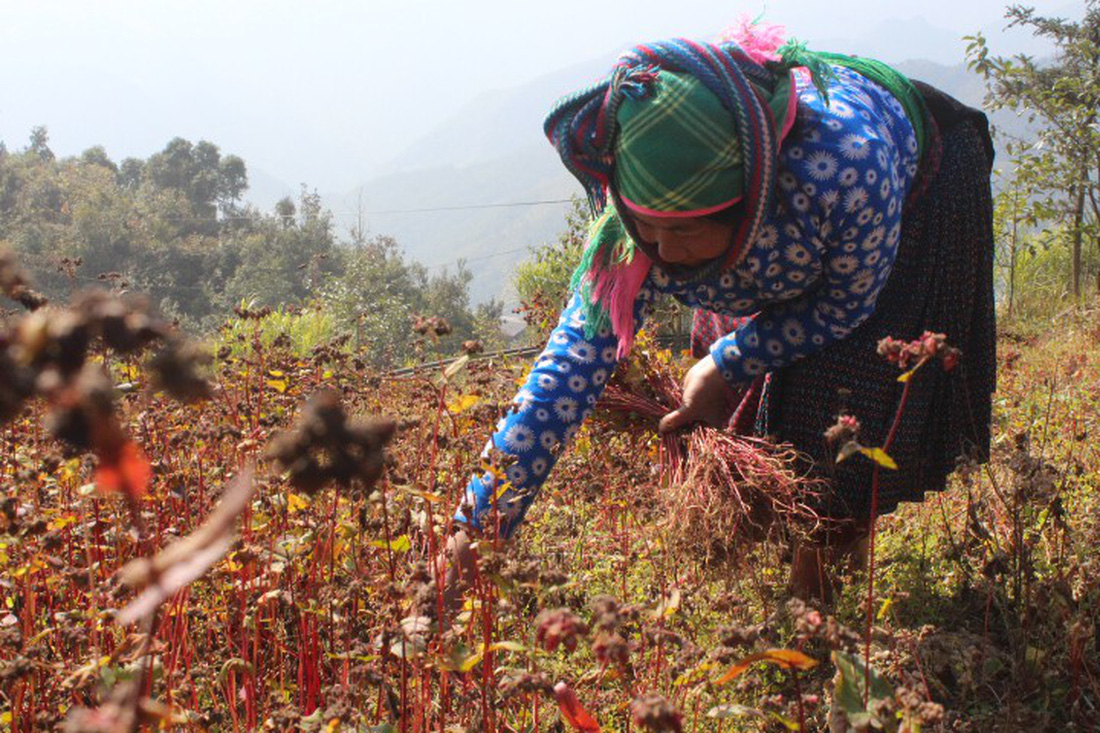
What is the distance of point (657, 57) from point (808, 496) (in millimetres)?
1140

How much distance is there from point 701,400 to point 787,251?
58cm

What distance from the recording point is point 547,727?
6.67ft

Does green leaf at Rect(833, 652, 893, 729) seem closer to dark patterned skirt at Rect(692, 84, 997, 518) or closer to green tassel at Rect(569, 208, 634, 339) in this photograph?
dark patterned skirt at Rect(692, 84, 997, 518)

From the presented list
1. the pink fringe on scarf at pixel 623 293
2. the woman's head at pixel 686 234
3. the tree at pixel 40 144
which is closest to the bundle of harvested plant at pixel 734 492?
the pink fringe on scarf at pixel 623 293

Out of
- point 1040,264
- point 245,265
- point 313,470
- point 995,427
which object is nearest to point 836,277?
point 313,470

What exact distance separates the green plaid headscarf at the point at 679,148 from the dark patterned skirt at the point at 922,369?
64cm

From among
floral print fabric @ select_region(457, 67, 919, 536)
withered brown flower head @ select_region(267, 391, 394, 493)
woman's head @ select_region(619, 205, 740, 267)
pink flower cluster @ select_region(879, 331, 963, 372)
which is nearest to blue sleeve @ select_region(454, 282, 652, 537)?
floral print fabric @ select_region(457, 67, 919, 536)

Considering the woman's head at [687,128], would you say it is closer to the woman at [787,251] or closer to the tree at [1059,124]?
the woman at [787,251]

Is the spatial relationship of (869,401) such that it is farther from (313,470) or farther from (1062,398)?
(1062,398)

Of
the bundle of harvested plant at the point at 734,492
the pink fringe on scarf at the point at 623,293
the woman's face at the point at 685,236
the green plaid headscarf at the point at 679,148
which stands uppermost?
the green plaid headscarf at the point at 679,148

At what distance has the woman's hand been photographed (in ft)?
8.16

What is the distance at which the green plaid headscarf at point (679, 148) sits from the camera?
1805mm

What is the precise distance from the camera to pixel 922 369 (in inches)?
91.3

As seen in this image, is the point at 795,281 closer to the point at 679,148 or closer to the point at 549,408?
the point at 679,148
